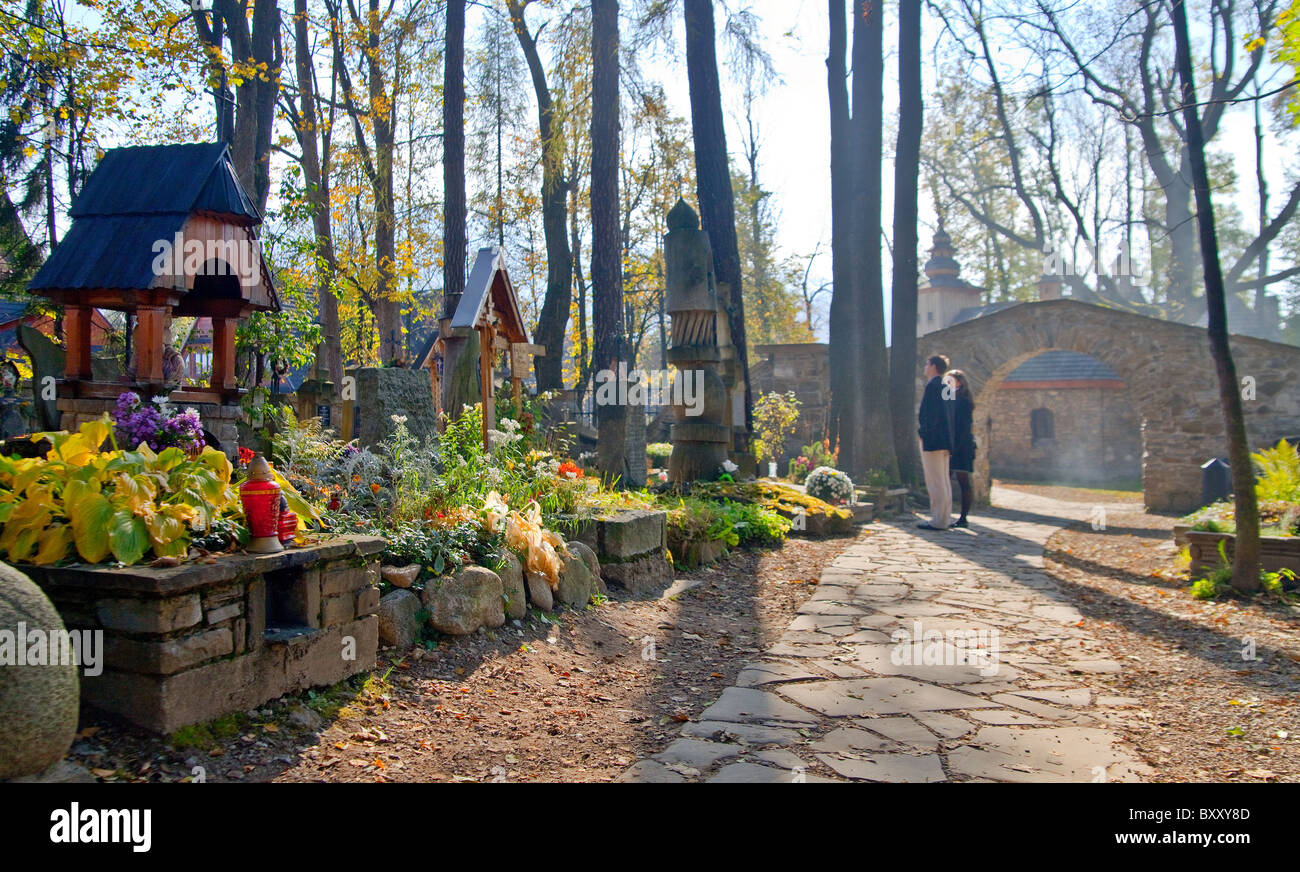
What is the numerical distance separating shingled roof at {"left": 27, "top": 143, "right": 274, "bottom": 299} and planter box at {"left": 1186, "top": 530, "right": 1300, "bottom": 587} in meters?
7.81

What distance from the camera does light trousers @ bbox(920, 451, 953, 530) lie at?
33.6ft

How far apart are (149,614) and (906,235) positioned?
13.8 m

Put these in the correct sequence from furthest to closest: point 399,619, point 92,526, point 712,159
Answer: point 712,159, point 399,619, point 92,526

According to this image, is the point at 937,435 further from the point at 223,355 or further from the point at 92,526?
the point at 92,526

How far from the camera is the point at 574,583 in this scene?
216 inches

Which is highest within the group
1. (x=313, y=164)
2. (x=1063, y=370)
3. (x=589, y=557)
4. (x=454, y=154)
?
(x=313, y=164)

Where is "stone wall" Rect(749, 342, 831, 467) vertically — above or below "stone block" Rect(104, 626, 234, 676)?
above

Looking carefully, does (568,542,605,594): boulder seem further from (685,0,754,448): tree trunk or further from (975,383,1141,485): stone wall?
(975,383,1141,485): stone wall

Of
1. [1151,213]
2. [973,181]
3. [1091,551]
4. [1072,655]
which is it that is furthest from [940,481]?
[1151,213]

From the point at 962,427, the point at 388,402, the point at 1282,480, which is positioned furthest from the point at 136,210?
the point at 1282,480

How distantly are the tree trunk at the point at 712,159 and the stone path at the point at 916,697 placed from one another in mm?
4945

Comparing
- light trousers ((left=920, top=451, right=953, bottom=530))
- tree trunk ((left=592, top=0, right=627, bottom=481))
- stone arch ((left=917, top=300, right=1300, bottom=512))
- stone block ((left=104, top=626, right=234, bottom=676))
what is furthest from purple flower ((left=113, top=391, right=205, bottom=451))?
stone arch ((left=917, top=300, right=1300, bottom=512))

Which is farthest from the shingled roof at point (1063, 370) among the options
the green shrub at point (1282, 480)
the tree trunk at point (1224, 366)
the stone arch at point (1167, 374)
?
the tree trunk at point (1224, 366)

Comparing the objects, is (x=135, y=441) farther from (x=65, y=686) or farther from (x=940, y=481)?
(x=940, y=481)
